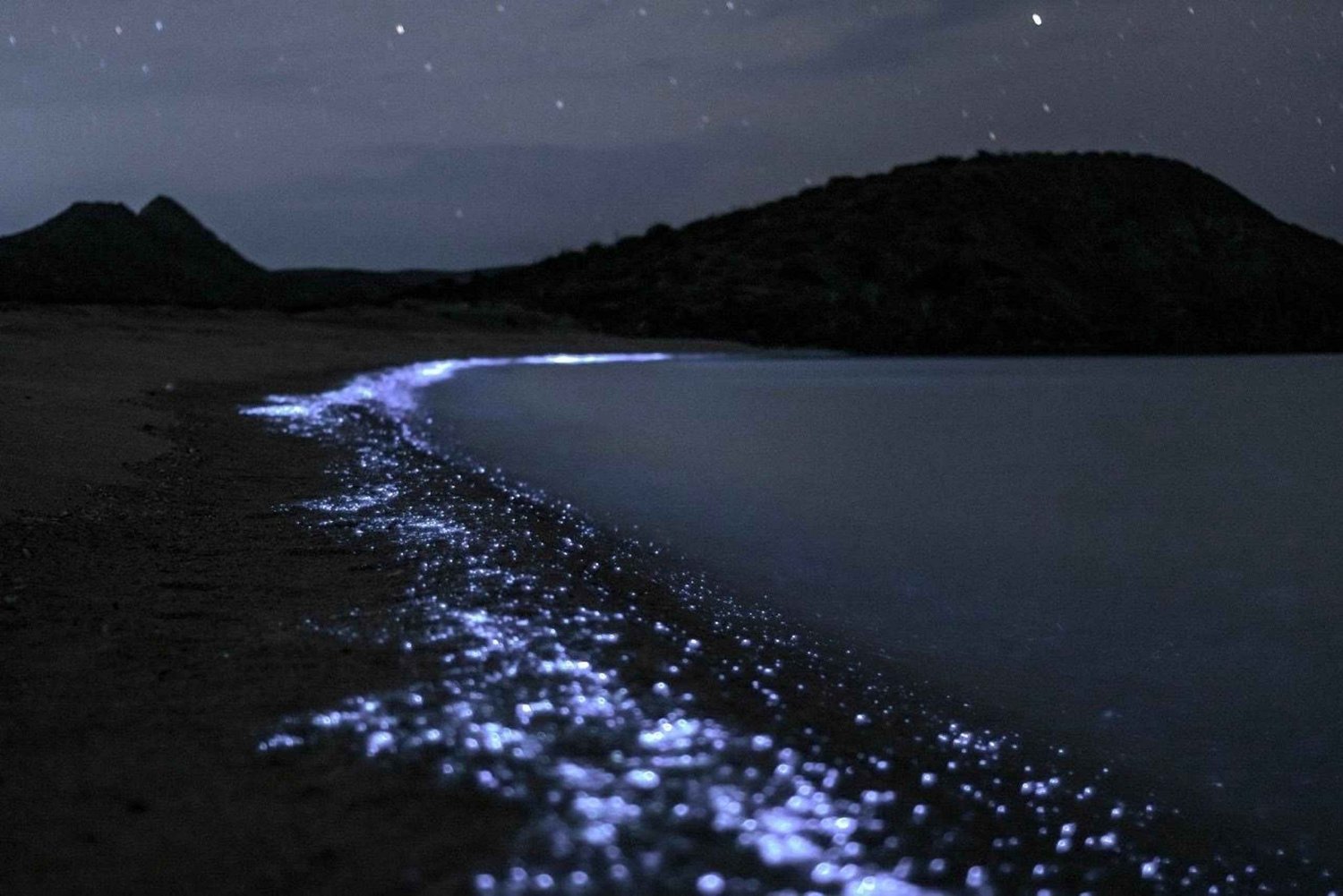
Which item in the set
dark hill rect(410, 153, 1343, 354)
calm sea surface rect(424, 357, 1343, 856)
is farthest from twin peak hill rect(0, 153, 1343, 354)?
calm sea surface rect(424, 357, 1343, 856)

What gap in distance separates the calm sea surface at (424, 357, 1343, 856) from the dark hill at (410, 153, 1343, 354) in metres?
30.4

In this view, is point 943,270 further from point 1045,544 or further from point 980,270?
point 1045,544

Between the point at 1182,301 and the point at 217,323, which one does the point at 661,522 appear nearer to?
the point at 217,323

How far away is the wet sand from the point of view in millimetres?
2104

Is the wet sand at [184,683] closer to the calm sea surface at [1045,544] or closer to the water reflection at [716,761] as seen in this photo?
the water reflection at [716,761]

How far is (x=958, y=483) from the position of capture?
9086 millimetres

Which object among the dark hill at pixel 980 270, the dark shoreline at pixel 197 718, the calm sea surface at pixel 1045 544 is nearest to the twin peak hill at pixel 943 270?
the dark hill at pixel 980 270

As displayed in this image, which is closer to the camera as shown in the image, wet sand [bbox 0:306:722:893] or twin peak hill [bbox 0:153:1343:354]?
wet sand [bbox 0:306:722:893]

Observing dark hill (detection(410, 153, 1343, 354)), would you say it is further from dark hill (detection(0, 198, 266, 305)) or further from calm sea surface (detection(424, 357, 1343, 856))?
calm sea surface (detection(424, 357, 1343, 856))

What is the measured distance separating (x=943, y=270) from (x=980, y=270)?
2.01 meters

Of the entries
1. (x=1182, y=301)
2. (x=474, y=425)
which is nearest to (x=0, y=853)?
(x=474, y=425)

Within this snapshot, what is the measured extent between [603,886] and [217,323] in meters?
27.6

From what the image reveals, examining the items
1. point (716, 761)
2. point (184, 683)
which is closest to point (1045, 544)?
point (716, 761)

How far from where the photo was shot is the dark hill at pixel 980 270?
1951 inches
